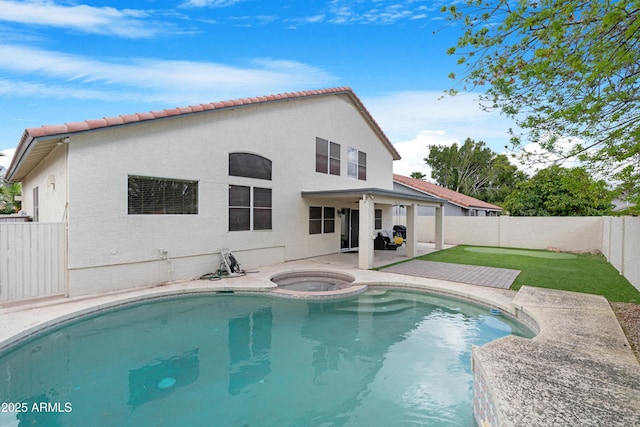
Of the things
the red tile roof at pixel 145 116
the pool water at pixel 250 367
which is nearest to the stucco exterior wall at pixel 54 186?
the red tile roof at pixel 145 116

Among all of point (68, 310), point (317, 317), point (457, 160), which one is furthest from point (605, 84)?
point (457, 160)

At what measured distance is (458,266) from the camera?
12719 millimetres

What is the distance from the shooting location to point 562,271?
11555 millimetres

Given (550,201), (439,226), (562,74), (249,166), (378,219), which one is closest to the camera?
(562,74)

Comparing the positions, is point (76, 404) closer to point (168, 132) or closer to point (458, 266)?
point (168, 132)

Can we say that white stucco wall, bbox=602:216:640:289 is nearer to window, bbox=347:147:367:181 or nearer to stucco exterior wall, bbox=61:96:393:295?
stucco exterior wall, bbox=61:96:393:295

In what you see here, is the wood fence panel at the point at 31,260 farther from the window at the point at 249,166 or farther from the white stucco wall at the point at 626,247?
the white stucco wall at the point at 626,247

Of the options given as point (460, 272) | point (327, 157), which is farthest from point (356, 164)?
point (460, 272)

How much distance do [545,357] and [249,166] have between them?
10.4 meters

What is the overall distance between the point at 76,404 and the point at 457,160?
46.7m

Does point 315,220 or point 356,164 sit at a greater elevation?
point 356,164

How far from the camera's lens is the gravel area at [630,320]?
4.88 m

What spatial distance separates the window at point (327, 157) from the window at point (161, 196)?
6.85 metres

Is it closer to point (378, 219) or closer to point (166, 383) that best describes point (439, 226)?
point (378, 219)
